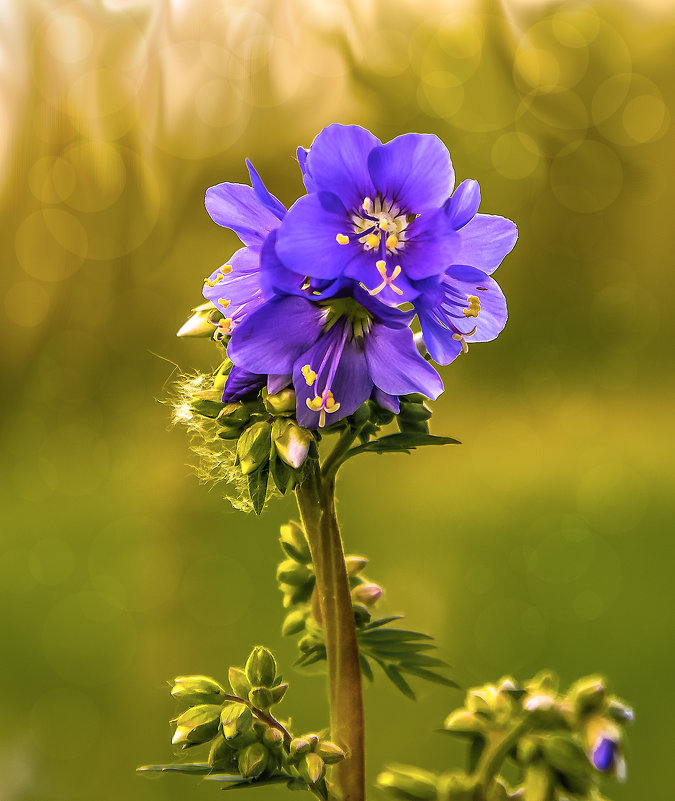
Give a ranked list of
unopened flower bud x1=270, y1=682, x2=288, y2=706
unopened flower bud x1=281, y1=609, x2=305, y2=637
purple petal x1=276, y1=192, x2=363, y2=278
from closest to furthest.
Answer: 1. purple petal x1=276, y1=192, x2=363, y2=278
2. unopened flower bud x1=270, y1=682, x2=288, y2=706
3. unopened flower bud x1=281, y1=609, x2=305, y2=637

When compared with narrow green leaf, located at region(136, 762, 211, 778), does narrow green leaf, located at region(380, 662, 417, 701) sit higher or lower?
higher

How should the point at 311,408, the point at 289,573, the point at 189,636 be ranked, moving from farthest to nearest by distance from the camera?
the point at 189,636, the point at 289,573, the point at 311,408

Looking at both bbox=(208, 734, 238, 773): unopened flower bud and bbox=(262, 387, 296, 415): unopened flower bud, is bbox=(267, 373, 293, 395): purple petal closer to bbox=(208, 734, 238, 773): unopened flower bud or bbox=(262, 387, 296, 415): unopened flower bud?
bbox=(262, 387, 296, 415): unopened flower bud

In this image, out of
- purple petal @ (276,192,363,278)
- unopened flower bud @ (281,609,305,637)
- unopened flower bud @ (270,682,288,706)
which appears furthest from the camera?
unopened flower bud @ (281,609,305,637)

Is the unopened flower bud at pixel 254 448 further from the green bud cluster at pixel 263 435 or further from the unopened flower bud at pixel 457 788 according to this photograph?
the unopened flower bud at pixel 457 788

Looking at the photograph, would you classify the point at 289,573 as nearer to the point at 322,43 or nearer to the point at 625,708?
the point at 625,708

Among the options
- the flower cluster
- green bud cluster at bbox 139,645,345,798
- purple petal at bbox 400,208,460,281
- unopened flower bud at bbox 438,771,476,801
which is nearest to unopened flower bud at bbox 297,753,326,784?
green bud cluster at bbox 139,645,345,798

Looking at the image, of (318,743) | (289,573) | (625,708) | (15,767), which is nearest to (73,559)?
(15,767)

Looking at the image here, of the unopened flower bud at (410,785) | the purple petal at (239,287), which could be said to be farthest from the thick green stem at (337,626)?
the purple petal at (239,287)
